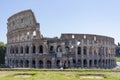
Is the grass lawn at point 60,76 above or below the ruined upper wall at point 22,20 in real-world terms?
below

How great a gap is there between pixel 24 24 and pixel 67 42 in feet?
42.9

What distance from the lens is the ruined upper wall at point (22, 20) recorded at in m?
55.3

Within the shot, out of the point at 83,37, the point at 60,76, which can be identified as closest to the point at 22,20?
the point at 83,37

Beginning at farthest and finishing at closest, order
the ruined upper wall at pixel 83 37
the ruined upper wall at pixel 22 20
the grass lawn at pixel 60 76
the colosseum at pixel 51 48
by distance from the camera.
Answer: the ruined upper wall at pixel 22 20, the ruined upper wall at pixel 83 37, the colosseum at pixel 51 48, the grass lawn at pixel 60 76

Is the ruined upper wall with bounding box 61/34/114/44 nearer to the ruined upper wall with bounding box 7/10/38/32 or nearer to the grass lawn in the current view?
the ruined upper wall with bounding box 7/10/38/32

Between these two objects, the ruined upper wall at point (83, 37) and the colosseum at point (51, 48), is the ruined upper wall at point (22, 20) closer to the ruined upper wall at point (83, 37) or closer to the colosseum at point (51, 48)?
the colosseum at point (51, 48)

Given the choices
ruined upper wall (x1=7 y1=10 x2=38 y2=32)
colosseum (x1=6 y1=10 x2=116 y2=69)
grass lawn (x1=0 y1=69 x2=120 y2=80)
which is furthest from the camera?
ruined upper wall (x1=7 y1=10 x2=38 y2=32)

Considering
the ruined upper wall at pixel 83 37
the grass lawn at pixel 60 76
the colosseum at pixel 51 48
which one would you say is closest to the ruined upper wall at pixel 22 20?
the colosseum at pixel 51 48

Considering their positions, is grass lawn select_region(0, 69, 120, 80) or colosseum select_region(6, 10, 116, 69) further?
colosseum select_region(6, 10, 116, 69)

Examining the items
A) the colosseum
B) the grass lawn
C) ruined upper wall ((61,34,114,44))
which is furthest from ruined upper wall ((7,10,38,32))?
the grass lawn

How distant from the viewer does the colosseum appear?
51.6m

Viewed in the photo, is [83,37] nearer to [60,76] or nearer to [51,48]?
[51,48]

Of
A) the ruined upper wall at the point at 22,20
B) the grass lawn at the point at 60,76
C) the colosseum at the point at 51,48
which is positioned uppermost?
the ruined upper wall at the point at 22,20

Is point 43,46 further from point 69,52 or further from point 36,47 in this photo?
point 69,52
